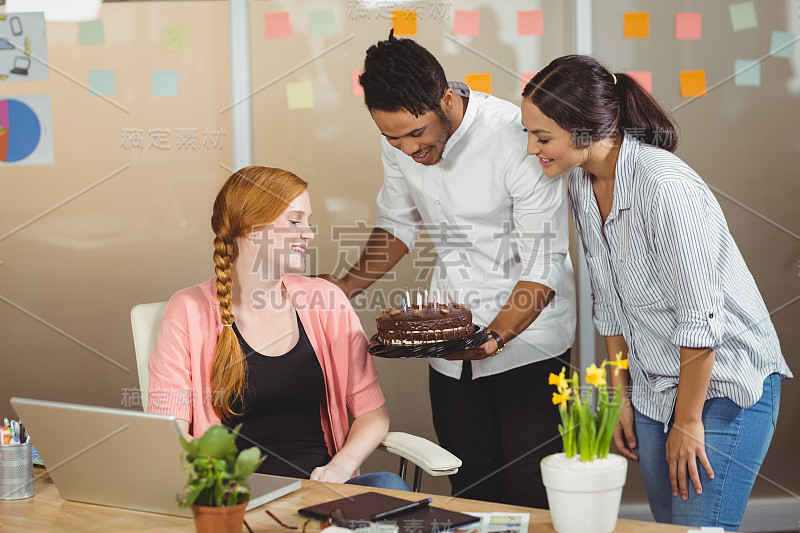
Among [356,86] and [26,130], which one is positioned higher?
[356,86]

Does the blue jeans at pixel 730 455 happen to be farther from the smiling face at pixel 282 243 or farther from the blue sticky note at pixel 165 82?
the blue sticky note at pixel 165 82

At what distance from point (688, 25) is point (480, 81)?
79cm

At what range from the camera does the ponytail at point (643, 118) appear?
1765mm

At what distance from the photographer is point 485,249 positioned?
234 cm

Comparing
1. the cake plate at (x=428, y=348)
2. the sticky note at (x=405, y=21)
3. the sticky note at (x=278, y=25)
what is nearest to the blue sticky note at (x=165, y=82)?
the sticky note at (x=278, y=25)

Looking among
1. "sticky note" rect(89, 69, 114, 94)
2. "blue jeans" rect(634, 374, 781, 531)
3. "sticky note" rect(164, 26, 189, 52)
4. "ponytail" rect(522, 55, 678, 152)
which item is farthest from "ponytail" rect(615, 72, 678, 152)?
"sticky note" rect(89, 69, 114, 94)

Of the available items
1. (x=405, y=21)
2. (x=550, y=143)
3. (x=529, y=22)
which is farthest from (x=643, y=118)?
(x=405, y=21)

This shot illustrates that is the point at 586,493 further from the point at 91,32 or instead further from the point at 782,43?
the point at 91,32

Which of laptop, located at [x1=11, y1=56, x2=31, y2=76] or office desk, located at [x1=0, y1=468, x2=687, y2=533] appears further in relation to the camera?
laptop, located at [x1=11, y1=56, x2=31, y2=76]

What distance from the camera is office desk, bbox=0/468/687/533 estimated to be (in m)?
1.34

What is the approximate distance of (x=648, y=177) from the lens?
1.66 m

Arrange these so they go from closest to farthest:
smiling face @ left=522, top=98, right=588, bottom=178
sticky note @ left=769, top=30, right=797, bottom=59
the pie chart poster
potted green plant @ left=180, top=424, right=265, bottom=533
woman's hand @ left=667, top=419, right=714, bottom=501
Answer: potted green plant @ left=180, top=424, right=265, bottom=533
woman's hand @ left=667, top=419, right=714, bottom=501
smiling face @ left=522, top=98, right=588, bottom=178
sticky note @ left=769, top=30, right=797, bottom=59
the pie chart poster

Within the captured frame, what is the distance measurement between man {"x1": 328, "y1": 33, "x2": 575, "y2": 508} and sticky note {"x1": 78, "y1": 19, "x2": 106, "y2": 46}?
132cm

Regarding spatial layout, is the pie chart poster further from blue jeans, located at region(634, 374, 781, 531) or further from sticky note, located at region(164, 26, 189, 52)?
blue jeans, located at region(634, 374, 781, 531)
